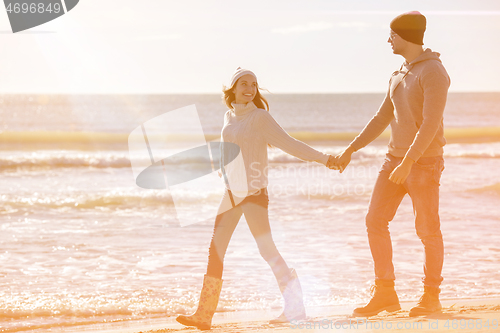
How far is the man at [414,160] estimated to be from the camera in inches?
129

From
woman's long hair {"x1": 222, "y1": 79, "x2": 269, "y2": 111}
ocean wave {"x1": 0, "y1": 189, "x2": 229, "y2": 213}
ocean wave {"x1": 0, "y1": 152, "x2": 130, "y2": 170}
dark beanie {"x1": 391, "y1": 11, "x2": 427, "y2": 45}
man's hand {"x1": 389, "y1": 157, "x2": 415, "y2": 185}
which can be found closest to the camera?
man's hand {"x1": 389, "y1": 157, "x2": 415, "y2": 185}

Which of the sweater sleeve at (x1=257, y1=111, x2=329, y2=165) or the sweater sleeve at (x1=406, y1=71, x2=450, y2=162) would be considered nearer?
the sweater sleeve at (x1=406, y1=71, x2=450, y2=162)

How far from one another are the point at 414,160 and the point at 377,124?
1.96 ft

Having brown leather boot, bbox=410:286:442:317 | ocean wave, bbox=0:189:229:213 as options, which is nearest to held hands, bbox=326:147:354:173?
brown leather boot, bbox=410:286:442:317

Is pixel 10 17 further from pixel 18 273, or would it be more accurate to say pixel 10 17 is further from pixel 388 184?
pixel 388 184

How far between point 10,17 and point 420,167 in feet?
30.0

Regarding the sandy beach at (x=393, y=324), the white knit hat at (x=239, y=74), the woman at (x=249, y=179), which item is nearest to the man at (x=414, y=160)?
the sandy beach at (x=393, y=324)

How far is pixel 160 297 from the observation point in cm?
462

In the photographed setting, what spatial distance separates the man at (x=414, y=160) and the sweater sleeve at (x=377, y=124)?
14cm

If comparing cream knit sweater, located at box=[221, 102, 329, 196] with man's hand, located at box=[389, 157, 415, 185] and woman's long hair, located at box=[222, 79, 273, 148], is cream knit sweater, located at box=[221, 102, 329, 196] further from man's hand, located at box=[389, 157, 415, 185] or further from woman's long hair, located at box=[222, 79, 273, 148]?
man's hand, located at box=[389, 157, 415, 185]

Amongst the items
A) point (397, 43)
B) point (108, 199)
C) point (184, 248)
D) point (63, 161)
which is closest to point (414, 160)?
point (397, 43)

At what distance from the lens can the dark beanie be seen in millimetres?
3396

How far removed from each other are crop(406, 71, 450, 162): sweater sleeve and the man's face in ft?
0.93

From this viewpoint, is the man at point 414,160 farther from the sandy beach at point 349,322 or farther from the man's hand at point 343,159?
the man's hand at point 343,159
